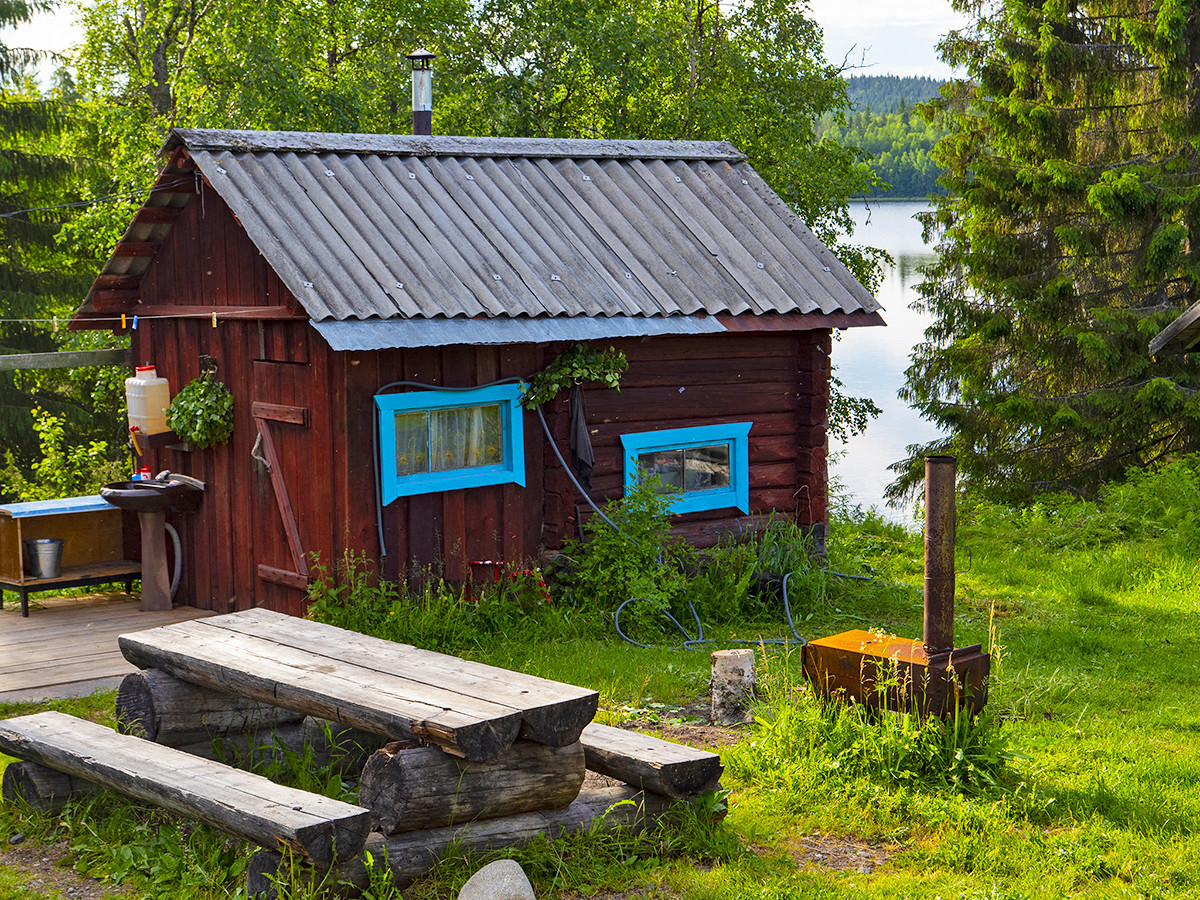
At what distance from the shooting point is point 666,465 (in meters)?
10.0

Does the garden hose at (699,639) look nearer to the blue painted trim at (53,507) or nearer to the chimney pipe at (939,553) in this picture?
the chimney pipe at (939,553)

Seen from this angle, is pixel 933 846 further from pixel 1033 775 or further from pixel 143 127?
pixel 143 127

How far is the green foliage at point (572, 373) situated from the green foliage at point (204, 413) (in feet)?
7.71

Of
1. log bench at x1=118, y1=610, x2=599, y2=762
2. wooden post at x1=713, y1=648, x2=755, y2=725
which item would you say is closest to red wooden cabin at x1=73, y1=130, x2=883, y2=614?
log bench at x1=118, y1=610, x2=599, y2=762

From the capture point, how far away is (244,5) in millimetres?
20656

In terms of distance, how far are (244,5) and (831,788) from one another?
18979 millimetres

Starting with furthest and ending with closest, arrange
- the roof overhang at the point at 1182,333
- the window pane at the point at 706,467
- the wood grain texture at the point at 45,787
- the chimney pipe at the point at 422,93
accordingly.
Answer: the chimney pipe at the point at 422,93
the window pane at the point at 706,467
the roof overhang at the point at 1182,333
the wood grain texture at the point at 45,787

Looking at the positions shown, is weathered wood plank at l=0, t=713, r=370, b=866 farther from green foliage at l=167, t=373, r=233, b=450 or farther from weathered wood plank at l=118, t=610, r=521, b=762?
green foliage at l=167, t=373, r=233, b=450

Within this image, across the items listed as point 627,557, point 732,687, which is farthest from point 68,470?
point 732,687

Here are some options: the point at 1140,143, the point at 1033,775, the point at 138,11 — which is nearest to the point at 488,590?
the point at 1033,775

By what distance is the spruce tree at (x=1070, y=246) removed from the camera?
1527 cm

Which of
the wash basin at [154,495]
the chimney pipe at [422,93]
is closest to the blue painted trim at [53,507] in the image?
the wash basin at [154,495]

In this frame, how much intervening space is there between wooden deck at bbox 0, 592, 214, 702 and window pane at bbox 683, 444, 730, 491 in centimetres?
410

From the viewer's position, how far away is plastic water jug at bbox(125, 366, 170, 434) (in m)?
9.93
